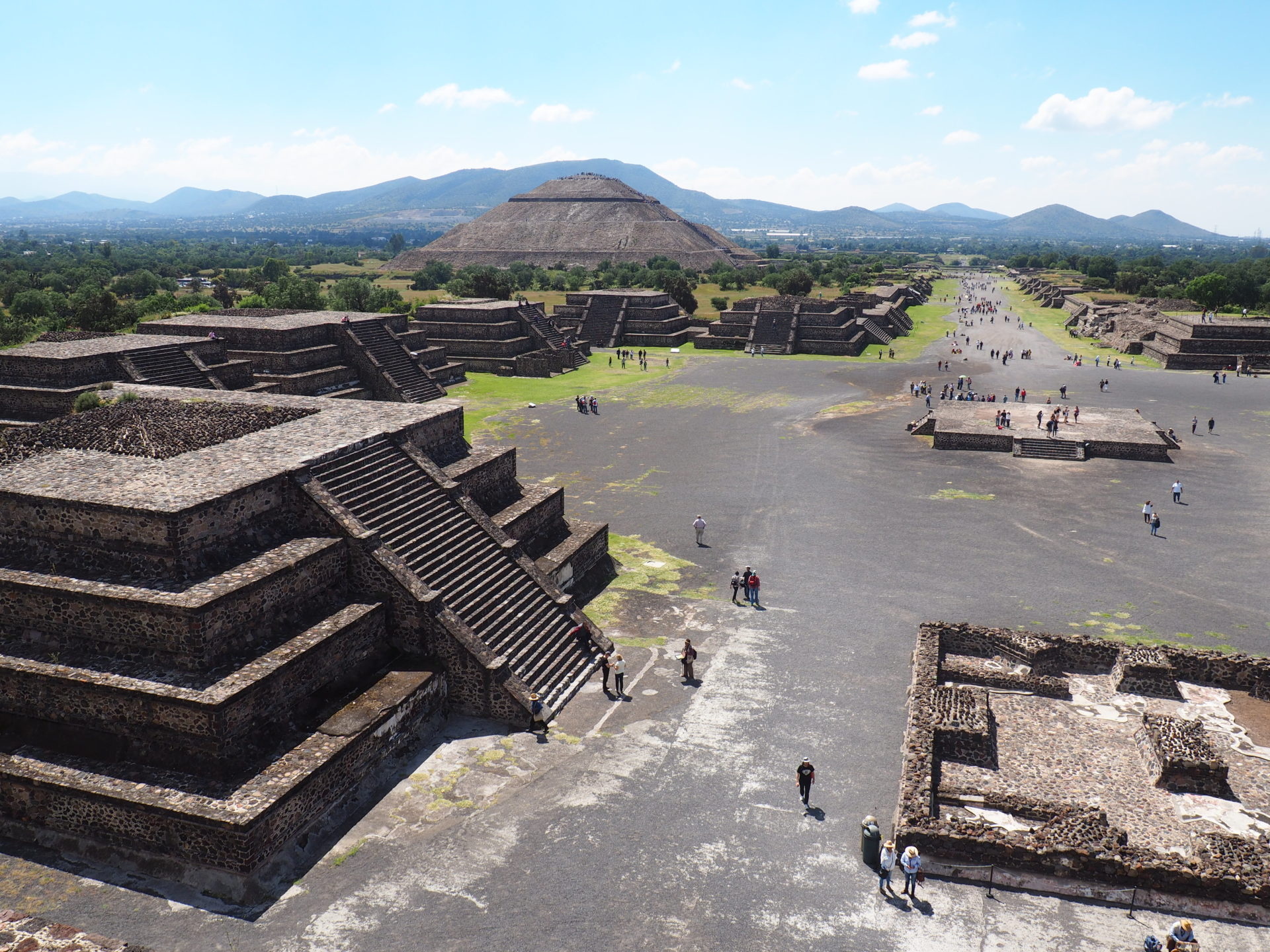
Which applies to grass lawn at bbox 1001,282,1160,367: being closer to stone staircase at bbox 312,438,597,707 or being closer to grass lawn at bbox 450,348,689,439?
grass lawn at bbox 450,348,689,439

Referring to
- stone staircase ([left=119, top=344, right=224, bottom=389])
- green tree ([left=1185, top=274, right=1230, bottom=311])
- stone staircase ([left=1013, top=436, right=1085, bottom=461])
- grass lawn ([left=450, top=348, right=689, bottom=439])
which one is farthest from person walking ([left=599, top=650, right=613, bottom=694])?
green tree ([left=1185, top=274, right=1230, bottom=311])

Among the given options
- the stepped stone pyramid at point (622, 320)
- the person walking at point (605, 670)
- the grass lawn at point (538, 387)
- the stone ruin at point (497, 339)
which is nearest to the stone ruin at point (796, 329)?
the stepped stone pyramid at point (622, 320)

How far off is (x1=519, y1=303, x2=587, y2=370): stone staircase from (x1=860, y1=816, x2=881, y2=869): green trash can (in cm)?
4898

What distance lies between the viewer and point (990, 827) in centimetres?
1252

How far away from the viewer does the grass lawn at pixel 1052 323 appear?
2817 inches

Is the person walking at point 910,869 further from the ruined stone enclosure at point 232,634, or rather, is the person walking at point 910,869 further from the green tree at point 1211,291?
the green tree at point 1211,291

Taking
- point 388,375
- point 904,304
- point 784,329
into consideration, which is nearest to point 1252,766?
point 388,375

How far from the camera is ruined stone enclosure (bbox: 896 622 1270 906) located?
12.1 m

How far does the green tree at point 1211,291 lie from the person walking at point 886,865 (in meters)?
93.7

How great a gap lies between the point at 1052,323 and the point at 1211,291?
1509 cm

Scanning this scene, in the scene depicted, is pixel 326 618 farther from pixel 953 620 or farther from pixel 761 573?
pixel 953 620

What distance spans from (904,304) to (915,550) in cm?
8143

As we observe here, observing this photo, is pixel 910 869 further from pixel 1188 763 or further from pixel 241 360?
pixel 241 360

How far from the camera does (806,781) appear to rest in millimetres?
13695
